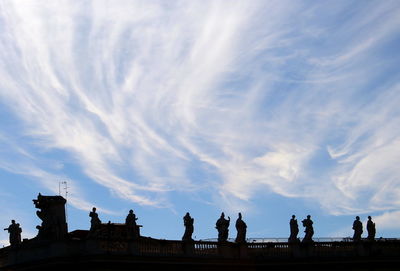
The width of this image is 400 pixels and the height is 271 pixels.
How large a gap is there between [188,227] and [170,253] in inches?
73.5

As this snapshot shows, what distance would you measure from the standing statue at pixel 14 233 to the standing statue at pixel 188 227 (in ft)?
29.9

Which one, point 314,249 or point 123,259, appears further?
point 314,249

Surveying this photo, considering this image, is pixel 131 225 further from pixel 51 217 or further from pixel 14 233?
pixel 14 233

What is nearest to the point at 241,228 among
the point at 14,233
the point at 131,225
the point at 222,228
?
the point at 222,228

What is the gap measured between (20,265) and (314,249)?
16857 mm

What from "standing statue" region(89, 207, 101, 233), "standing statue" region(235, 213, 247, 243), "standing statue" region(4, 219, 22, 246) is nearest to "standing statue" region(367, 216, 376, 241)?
"standing statue" region(235, 213, 247, 243)

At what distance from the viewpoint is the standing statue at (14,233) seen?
165 feet

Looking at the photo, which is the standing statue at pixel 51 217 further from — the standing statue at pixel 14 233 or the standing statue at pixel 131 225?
the standing statue at pixel 131 225

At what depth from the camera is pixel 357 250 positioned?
54.2 metres

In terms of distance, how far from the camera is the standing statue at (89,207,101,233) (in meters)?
47.1

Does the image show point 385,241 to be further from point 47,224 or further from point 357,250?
point 47,224

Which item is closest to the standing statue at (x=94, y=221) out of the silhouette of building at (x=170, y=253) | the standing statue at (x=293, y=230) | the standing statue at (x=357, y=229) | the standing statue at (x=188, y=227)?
the silhouette of building at (x=170, y=253)

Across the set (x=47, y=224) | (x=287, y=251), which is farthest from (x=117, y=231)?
(x=287, y=251)

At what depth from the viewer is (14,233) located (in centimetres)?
5047
